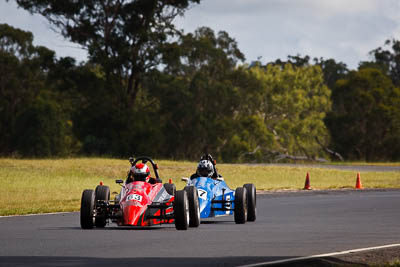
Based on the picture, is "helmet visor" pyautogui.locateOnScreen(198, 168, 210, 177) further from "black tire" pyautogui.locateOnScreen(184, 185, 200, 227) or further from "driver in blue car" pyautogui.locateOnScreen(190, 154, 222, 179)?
"black tire" pyautogui.locateOnScreen(184, 185, 200, 227)

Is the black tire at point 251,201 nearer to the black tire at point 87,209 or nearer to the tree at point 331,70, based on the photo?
the black tire at point 87,209

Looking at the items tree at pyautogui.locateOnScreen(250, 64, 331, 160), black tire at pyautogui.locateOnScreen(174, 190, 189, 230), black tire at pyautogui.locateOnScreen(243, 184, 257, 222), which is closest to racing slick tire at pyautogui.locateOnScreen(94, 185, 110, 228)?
black tire at pyautogui.locateOnScreen(174, 190, 189, 230)

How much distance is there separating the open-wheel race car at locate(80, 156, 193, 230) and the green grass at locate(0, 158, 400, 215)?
7119mm

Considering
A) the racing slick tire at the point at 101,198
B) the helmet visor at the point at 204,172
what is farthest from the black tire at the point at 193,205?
the helmet visor at the point at 204,172

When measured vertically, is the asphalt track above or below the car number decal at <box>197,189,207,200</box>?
below

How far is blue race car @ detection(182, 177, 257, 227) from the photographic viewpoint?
62.5 feet

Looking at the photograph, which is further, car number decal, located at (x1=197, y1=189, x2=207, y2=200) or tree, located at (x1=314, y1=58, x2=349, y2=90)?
tree, located at (x1=314, y1=58, x2=349, y2=90)

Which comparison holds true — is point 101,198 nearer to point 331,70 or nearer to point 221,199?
point 221,199

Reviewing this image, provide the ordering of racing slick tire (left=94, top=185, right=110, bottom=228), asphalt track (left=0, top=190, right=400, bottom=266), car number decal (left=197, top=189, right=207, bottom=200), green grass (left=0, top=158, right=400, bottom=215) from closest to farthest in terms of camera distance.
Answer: asphalt track (left=0, top=190, right=400, bottom=266) → racing slick tire (left=94, top=185, right=110, bottom=228) → car number decal (left=197, top=189, right=207, bottom=200) → green grass (left=0, top=158, right=400, bottom=215)

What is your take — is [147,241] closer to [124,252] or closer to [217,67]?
[124,252]

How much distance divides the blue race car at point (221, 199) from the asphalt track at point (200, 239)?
0.30 metres

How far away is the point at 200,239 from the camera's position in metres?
15.5

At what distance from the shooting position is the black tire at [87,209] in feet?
56.2

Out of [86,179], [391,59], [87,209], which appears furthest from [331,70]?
[87,209]
